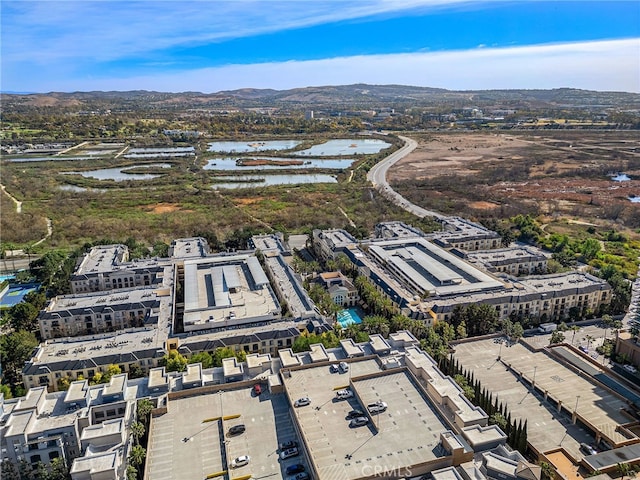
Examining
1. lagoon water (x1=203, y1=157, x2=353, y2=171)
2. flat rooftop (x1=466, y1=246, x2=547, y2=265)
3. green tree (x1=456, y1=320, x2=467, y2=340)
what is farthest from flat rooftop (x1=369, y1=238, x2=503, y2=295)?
lagoon water (x1=203, y1=157, x2=353, y2=171)

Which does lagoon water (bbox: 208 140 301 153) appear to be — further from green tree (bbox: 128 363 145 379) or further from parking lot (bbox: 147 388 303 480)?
parking lot (bbox: 147 388 303 480)

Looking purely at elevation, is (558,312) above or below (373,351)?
below

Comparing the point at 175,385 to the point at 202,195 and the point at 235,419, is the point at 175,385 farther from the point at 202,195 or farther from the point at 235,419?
the point at 202,195

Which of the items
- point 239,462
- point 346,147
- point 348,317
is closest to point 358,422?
point 239,462

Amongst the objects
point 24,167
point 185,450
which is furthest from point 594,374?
point 24,167

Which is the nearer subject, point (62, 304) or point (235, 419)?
point (235, 419)

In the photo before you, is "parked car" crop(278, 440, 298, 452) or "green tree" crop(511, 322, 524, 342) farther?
"green tree" crop(511, 322, 524, 342)

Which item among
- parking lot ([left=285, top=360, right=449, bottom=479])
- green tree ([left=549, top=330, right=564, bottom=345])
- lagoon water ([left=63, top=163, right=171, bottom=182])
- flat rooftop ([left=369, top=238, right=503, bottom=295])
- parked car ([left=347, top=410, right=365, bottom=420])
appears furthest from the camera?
lagoon water ([left=63, top=163, right=171, bottom=182])
